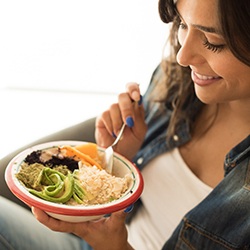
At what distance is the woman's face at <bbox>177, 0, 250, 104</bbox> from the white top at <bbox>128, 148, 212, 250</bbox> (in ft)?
0.82

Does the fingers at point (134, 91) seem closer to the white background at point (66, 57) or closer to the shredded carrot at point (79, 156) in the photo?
the shredded carrot at point (79, 156)

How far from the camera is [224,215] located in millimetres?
972

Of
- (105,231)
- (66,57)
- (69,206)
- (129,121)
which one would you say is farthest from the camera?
(66,57)

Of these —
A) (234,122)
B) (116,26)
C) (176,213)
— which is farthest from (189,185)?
(116,26)

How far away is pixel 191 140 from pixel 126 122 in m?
0.19

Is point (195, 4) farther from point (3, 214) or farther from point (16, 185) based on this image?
point (3, 214)

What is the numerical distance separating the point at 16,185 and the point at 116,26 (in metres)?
1.44

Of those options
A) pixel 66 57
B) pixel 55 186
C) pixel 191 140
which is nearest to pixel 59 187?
pixel 55 186

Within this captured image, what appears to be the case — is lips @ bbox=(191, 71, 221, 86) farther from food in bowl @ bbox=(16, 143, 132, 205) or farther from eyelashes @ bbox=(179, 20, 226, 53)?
food in bowl @ bbox=(16, 143, 132, 205)

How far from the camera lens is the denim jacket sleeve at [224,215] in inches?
37.3

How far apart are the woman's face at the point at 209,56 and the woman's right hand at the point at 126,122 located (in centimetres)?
24

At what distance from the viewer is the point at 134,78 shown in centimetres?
237

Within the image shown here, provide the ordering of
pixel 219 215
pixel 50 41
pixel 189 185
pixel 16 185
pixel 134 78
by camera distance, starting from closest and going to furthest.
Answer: pixel 16 185, pixel 219 215, pixel 189 185, pixel 50 41, pixel 134 78

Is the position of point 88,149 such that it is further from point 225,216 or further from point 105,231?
point 225,216
